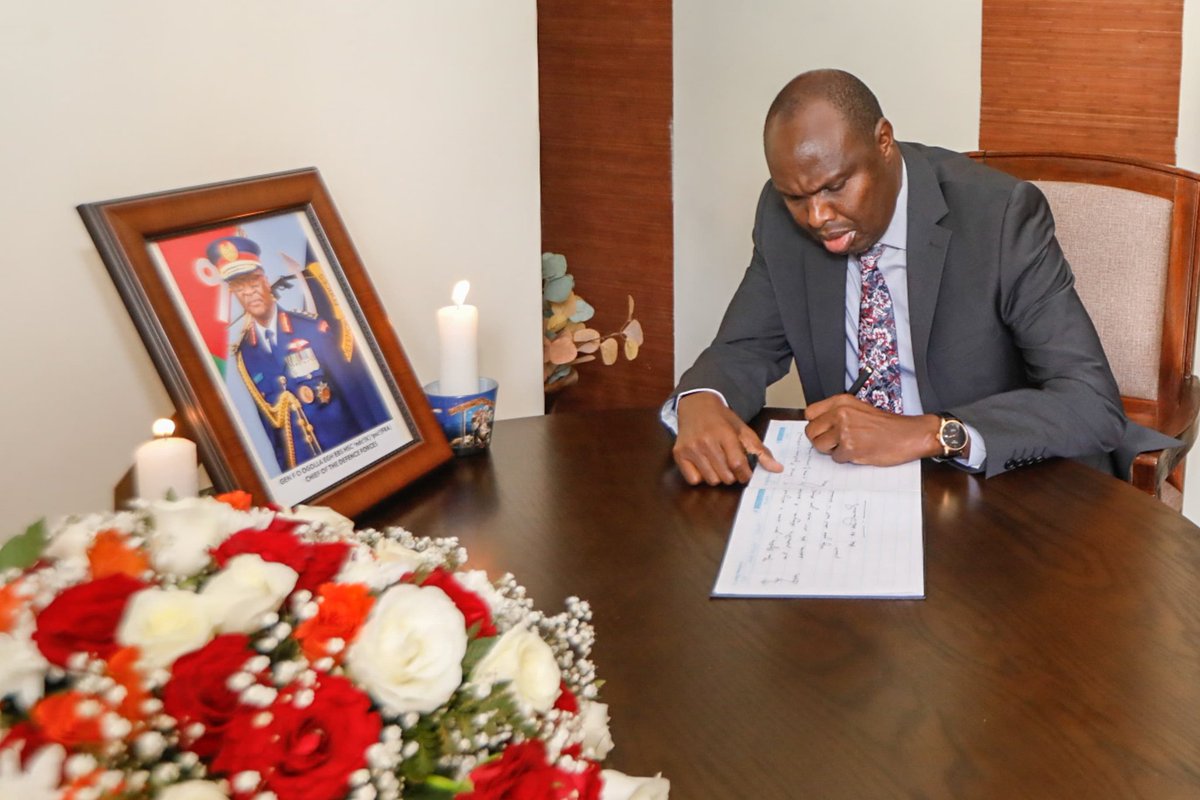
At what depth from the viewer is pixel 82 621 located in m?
0.62

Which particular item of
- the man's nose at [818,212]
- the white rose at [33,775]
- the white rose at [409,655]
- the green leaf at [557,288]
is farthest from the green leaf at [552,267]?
the white rose at [33,775]

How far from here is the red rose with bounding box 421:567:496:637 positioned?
72 centimetres

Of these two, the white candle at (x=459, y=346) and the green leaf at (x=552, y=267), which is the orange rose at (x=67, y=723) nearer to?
the white candle at (x=459, y=346)

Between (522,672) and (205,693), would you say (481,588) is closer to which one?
(522,672)

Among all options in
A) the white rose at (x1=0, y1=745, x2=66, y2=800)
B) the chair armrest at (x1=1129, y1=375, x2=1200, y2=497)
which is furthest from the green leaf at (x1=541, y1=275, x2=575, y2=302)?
the white rose at (x1=0, y1=745, x2=66, y2=800)

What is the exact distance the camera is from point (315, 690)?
0.64 m

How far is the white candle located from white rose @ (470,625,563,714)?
2.97 feet

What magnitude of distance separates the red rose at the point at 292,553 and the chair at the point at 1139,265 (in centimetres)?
181

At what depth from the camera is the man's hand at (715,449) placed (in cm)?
156

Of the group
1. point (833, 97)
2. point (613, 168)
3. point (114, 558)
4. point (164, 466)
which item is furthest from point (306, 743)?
point (613, 168)

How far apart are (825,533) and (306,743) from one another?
2.82ft

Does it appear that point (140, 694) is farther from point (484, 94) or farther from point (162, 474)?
point (484, 94)

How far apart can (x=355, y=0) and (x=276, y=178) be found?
36 cm

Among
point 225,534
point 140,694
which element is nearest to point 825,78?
point 225,534
